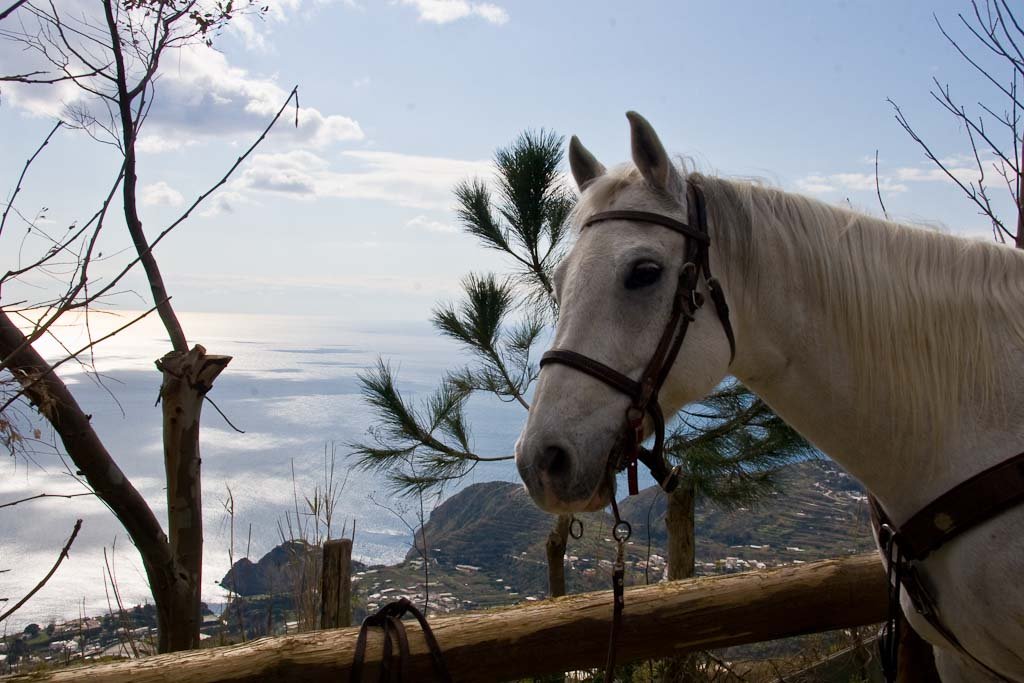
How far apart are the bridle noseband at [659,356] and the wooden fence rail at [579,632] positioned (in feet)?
2.78

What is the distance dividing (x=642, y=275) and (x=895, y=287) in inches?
22.3

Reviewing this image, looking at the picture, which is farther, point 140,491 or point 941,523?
point 140,491

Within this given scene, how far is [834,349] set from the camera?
161cm

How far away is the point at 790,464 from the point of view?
167 inches

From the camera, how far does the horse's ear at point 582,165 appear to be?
200 cm

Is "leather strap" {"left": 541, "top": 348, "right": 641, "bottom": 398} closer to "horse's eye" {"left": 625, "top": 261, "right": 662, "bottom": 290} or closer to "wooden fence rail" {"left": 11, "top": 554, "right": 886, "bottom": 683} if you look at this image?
"horse's eye" {"left": 625, "top": 261, "right": 662, "bottom": 290}

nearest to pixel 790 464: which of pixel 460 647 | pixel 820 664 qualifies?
→ pixel 820 664

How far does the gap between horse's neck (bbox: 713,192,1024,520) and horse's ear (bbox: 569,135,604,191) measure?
1.87 ft

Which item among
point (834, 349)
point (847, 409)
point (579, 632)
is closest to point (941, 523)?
point (847, 409)

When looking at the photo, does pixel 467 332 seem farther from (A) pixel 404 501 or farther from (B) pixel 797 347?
(B) pixel 797 347

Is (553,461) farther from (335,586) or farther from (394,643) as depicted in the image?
(335,586)

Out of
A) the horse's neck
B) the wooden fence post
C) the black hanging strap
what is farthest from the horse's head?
the wooden fence post

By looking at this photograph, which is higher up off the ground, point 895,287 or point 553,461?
point 895,287

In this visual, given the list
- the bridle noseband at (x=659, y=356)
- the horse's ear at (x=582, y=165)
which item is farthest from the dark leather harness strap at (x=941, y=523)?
the horse's ear at (x=582, y=165)
